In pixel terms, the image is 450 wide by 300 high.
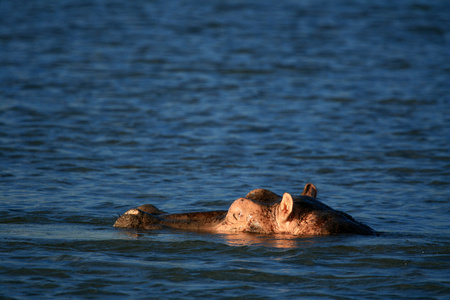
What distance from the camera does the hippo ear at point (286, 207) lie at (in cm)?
653

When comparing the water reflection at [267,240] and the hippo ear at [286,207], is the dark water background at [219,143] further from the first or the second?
the hippo ear at [286,207]

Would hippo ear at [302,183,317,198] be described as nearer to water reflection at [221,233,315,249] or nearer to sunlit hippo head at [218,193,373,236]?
sunlit hippo head at [218,193,373,236]

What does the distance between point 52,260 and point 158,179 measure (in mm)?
3952

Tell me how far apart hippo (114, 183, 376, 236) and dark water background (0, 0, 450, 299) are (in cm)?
14

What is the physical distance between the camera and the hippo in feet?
22.2

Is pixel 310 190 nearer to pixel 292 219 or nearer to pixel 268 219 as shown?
pixel 292 219

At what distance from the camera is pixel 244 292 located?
5453 millimetres

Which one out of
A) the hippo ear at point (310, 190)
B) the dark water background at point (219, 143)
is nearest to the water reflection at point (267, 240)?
the dark water background at point (219, 143)

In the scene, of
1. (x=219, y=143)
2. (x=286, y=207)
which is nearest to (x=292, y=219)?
(x=286, y=207)

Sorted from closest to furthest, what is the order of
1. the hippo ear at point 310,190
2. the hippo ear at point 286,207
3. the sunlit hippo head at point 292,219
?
the hippo ear at point 286,207 < the sunlit hippo head at point 292,219 < the hippo ear at point 310,190

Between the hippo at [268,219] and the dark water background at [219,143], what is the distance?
138 mm

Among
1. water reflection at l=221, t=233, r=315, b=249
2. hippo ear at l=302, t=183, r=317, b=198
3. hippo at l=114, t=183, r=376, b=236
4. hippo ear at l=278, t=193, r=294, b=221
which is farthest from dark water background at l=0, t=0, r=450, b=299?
hippo ear at l=302, t=183, r=317, b=198

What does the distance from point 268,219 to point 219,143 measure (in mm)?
5645

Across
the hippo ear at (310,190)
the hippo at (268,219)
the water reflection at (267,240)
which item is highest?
the hippo ear at (310,190)
